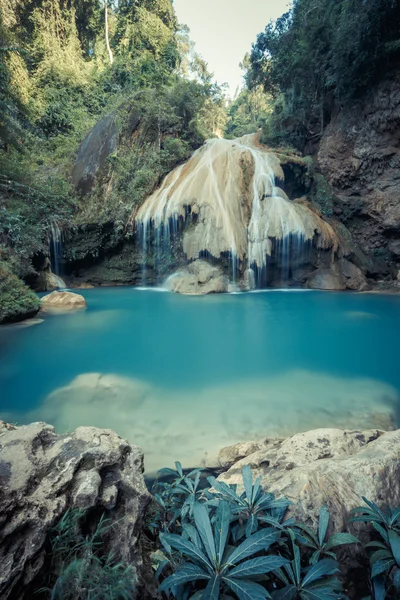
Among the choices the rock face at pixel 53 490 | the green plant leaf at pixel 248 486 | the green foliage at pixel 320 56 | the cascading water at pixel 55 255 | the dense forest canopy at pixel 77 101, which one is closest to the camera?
the rock face at pixel 53 490

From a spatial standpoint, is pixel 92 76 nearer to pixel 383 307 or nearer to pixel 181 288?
pixel 181 288

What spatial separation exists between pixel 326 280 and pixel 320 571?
12827 mm

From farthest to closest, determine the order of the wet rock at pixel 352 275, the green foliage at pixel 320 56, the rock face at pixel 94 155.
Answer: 1. the rock face at pixel 94 155
2. the wet rock at pixel 352 275
3. the green foliage at pixel 320 56

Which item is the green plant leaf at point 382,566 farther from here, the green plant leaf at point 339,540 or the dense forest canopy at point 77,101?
the dense forest canopy at point 77,101

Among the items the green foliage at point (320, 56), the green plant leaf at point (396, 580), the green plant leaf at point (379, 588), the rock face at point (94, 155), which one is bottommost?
the green plant leaf at point (379, 588)

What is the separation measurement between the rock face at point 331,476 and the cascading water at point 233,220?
31.8 ft

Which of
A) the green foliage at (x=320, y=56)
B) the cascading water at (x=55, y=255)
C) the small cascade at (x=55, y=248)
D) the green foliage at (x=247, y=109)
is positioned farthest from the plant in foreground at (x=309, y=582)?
the green foliage at (x=247, y=109)

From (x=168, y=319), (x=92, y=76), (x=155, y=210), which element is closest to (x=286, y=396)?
(x=168, y=319)

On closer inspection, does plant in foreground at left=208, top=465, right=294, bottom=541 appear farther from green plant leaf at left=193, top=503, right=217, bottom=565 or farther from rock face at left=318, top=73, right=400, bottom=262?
rock face at left=318, top=73, right=400, bottom=262

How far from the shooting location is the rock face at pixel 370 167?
40.3 feet

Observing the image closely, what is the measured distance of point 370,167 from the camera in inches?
516

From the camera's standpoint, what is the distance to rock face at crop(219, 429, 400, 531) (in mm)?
1479

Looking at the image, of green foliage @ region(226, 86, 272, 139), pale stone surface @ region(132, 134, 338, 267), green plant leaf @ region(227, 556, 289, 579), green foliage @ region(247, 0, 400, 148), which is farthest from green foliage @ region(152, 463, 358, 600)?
green foliage @ region(226, 86, 272, 139)

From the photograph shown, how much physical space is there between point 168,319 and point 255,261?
5.60 meters
